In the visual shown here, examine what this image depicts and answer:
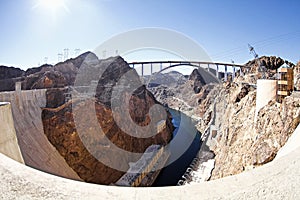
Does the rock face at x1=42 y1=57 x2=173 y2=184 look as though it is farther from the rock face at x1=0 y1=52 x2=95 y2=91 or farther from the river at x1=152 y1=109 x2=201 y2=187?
the river at x1=152 y1=109 x2=201 y2=187

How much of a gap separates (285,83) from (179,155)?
1966 cm

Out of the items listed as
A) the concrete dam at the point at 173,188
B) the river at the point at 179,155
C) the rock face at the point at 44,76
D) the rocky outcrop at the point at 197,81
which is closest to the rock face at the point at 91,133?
the rock face at the point at 44,76

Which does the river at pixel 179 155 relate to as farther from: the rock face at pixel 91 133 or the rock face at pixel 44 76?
the rock face at pixel 44 76

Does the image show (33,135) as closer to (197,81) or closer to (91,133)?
(91,133)

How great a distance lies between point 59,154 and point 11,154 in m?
8.97

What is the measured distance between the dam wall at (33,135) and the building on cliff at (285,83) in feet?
37.5

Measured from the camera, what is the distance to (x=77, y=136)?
1446 cm

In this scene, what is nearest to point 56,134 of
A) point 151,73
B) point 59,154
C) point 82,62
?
point 59,154

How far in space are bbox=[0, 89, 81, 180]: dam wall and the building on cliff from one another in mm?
11419

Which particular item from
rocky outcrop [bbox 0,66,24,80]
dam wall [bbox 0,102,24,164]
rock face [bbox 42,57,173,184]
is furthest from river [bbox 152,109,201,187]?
rocky outcrop [bbox 0,66,24,80]

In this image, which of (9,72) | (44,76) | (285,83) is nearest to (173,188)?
(285,83)

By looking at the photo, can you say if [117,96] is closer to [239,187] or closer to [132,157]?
[132,157]

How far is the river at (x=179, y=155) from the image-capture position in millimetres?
19906

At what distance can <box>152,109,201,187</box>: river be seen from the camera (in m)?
19.9
